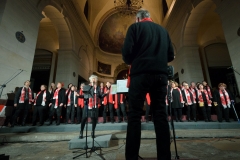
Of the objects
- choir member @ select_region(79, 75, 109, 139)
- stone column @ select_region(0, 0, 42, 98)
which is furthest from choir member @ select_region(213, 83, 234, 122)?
stone column @ select_region(0, 0, 42, 98)

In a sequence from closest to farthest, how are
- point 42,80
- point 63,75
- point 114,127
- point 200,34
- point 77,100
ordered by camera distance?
point 114,127 → point 77,100 → point 63,75 → point 200,34 → point 42,80

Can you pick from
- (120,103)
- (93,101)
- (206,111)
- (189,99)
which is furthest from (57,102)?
(206,111)

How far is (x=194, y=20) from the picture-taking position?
945cm

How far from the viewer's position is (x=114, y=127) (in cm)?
468

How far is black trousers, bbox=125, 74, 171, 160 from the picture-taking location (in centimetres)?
117

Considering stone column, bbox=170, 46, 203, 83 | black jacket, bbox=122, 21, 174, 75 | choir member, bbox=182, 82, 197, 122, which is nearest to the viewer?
black jacket, bbox=122, 21, 174, 75

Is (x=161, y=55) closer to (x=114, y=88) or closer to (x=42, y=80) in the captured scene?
(x=114, y=88)

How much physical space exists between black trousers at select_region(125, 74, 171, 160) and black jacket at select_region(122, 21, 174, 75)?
0.28 ft

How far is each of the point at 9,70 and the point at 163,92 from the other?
21.5ft

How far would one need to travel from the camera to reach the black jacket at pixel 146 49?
4.26 feet

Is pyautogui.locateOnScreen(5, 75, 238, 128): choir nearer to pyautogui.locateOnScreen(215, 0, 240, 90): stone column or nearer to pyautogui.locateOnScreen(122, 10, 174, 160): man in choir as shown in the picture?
pyautogui.locateOnScreen(215, 0, 240, 90): stone column

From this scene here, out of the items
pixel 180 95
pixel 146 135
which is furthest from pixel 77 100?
pixel 180 95

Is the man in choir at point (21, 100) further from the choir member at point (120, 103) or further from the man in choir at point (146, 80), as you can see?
the man in choir at point (146, 80)

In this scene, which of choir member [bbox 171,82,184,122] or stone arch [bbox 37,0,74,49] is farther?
stone arch [bbox 37,0,74,49]
